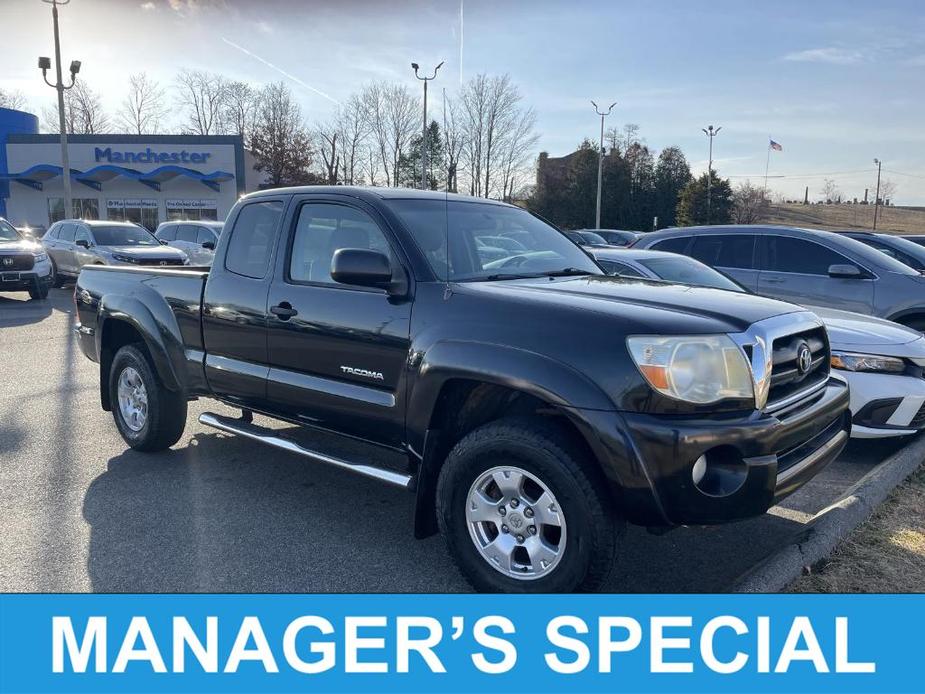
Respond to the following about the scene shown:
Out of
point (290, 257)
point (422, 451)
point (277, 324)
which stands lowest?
point (422, 451)

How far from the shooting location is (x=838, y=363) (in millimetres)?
5387

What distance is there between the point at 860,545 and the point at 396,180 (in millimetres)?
48581

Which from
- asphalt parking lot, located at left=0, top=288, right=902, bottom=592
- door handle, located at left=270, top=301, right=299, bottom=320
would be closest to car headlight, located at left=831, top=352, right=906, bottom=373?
asphalt parking lot, located at left=0, top=288, right=902, bottom=592

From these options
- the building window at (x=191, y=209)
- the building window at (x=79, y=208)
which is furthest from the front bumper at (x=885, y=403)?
the building window at (x=79, y=208)

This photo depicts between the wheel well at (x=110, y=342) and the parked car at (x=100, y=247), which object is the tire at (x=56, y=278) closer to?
the parked car at (x=100, y=247)

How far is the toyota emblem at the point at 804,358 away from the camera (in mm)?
3488

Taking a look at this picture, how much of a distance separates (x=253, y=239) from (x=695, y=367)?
9.80 ft

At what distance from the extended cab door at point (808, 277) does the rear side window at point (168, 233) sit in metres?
15.4

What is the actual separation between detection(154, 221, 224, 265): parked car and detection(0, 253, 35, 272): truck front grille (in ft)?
13.3

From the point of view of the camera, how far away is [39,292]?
1499 cm

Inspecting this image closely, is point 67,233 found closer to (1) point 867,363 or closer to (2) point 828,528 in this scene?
(1) point 867,363

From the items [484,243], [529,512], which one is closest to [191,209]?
[484,243]

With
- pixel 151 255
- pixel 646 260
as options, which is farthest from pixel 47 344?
pixel 646 260

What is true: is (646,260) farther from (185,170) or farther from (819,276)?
(185,170)
